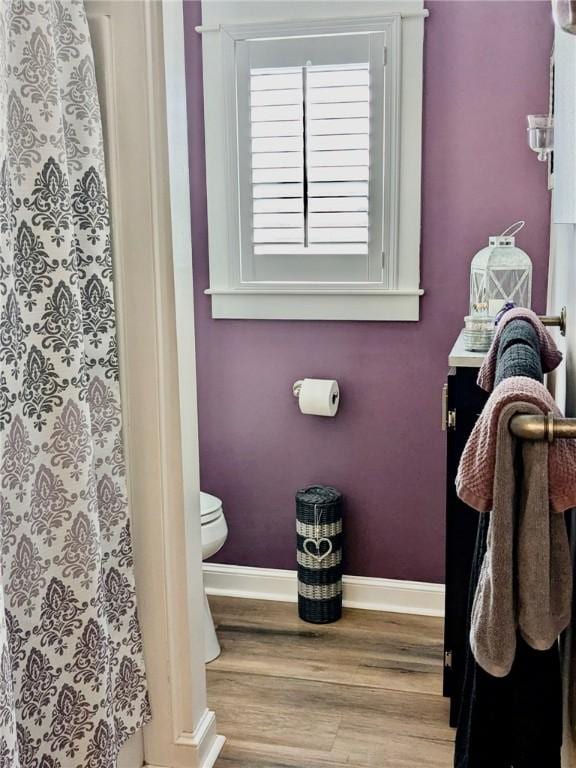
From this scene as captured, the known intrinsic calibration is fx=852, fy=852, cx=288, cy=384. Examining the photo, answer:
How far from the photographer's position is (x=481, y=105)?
2789 mm

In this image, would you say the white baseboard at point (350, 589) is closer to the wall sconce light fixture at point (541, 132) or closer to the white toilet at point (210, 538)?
the white toilet at point (210, 538)

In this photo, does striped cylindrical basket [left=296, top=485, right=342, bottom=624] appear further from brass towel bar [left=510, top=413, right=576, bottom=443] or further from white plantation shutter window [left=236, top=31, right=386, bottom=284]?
brass towel bar [left=510, top=413, right=576, bottom=443]

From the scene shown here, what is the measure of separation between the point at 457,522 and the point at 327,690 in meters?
0.73

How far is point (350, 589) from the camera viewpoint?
3.15m

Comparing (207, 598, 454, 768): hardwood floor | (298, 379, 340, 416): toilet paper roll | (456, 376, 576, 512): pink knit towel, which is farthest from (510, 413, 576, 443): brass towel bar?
(298, 379, 340, 416): toilet paper roll

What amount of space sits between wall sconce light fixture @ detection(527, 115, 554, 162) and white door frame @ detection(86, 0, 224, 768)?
3.37 ft

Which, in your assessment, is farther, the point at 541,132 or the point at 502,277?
the point at 502,277

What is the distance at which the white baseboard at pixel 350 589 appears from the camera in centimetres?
309

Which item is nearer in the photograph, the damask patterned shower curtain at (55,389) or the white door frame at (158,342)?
the damask patterned shower curtain at (55,389)

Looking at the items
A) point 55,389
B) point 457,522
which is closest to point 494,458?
point 55,389

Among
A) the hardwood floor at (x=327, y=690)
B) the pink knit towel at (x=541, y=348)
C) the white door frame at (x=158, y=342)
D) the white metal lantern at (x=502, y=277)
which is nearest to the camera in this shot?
the pink knit towel at (x=541, y=348)

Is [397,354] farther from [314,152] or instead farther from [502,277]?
[314,152]

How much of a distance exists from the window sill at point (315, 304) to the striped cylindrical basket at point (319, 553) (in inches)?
25.2

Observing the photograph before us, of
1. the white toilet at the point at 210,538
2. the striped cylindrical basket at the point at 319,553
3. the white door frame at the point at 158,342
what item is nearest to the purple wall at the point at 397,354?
the striped cylindrical basket at the point at 319,553
